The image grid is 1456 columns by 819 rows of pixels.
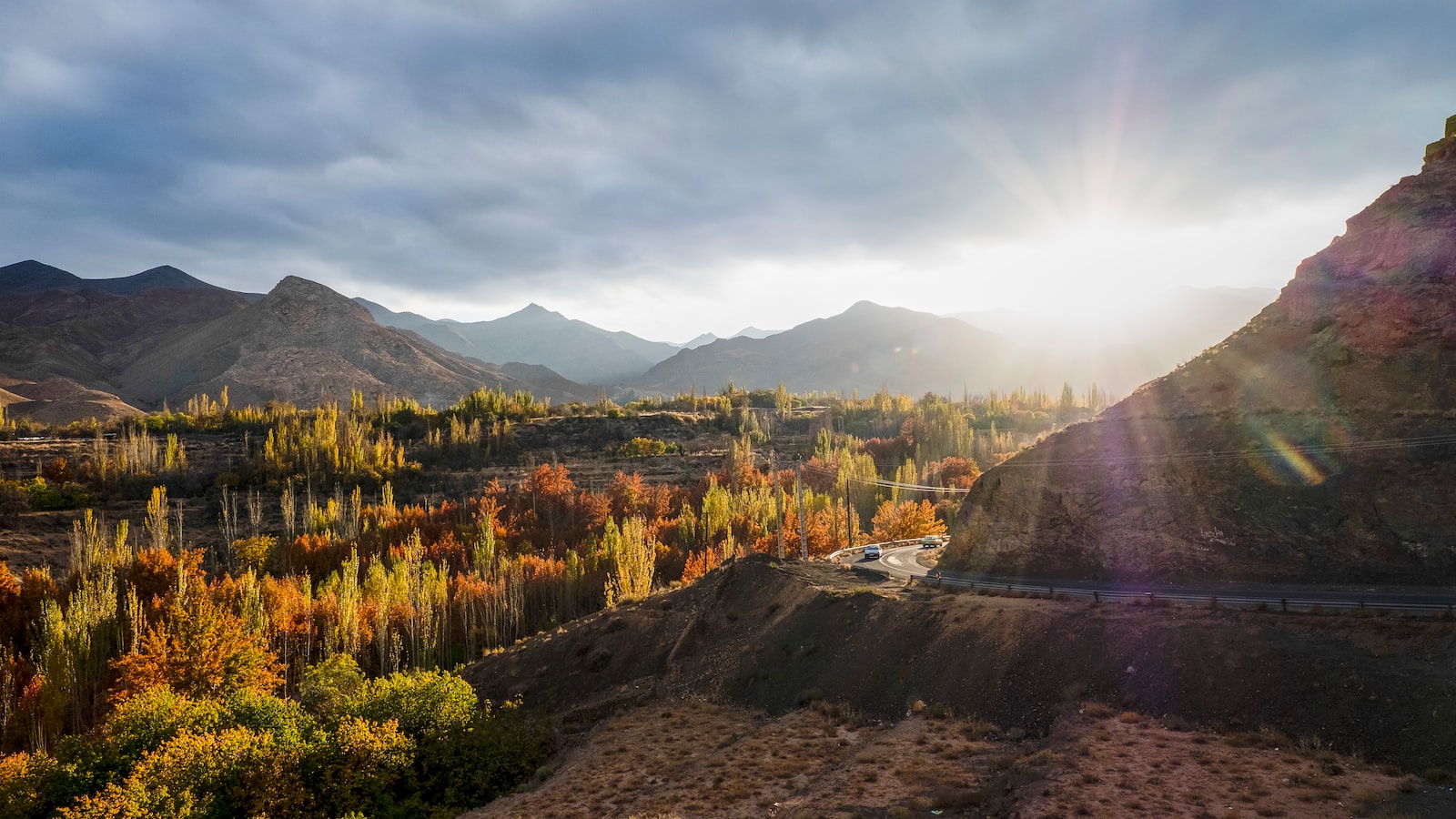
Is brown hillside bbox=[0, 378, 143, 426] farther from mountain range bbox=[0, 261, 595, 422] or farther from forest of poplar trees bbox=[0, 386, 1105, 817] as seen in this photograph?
forest of poplar trees bbox=[0, 386, 1105, 817]

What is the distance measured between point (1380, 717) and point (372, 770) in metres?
32.4

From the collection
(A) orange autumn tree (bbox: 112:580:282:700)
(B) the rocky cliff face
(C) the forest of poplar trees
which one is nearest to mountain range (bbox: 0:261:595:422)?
(C) the forest of poplar trees

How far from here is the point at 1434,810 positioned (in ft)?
52.9

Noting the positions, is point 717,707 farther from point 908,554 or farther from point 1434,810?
point 1434,810

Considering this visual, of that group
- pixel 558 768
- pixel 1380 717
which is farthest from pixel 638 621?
pixel 1380 717

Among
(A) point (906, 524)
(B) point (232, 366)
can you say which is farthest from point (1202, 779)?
(B) point (232, 366)

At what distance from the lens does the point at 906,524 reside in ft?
219

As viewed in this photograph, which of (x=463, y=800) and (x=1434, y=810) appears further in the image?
(x=463, y=800)

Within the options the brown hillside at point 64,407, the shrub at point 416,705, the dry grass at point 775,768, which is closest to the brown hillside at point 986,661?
the dry grass at point 775,768

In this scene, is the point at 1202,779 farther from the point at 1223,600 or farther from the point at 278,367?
the point at 278,367

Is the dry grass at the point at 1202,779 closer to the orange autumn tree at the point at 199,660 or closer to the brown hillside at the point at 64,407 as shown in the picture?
the orange autumn tree at the point at 199,660

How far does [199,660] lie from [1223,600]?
47882 millimetres

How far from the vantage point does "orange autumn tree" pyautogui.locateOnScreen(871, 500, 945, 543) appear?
219 feet

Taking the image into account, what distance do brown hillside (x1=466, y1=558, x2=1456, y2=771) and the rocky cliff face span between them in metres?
5.79
